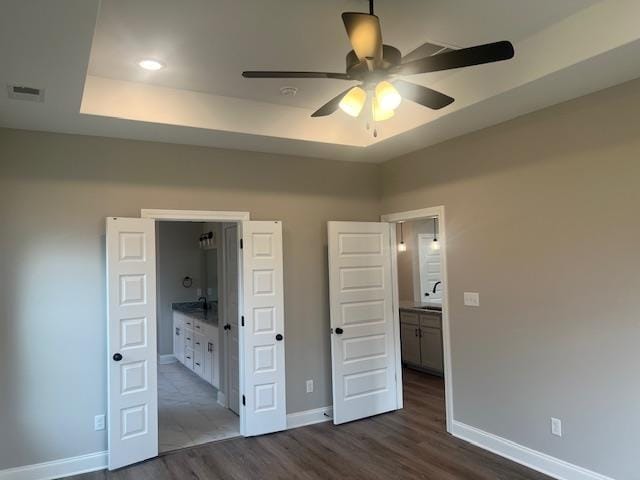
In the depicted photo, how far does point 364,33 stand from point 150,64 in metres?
1.87

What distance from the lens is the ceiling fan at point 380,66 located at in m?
2.08

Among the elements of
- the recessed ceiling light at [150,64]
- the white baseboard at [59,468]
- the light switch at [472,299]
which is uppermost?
the recessed ceiling light at [150,64]

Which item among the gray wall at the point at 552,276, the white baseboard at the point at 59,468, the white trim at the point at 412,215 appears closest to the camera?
the gray wall at the point at 552,276

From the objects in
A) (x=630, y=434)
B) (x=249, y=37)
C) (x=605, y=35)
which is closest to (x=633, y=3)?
(x=605, y=35)

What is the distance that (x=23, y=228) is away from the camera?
3.63 metres

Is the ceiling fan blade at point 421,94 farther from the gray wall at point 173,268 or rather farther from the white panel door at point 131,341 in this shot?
the gray wall at point 173,268

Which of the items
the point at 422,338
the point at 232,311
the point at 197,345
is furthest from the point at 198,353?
the point at 422,338

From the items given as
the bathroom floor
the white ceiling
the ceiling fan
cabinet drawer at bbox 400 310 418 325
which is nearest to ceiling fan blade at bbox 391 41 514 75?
the ceiling fan

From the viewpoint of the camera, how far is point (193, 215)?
4254 millimetres

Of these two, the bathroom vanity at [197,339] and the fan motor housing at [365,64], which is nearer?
the fan motor housing at [365,64]

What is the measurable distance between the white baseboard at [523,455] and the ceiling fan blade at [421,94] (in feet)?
8.95

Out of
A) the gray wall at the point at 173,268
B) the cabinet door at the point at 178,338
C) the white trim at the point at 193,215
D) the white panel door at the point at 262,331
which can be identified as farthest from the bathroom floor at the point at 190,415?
the white trim at the point at 193,215

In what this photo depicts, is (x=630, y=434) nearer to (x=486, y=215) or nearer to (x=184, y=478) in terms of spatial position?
(x=486, y=215)

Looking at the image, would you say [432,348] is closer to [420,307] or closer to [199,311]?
[420,307]
